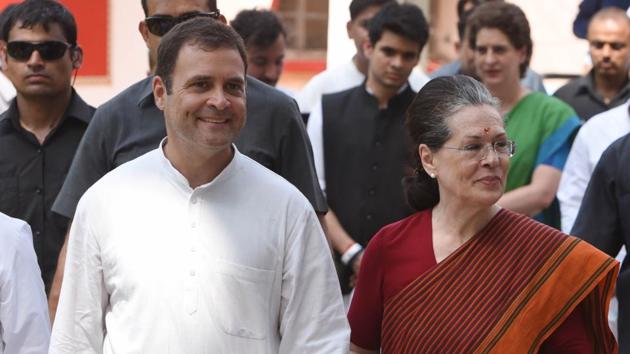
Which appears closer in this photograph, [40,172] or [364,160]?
[40,172]

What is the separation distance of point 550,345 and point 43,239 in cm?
242

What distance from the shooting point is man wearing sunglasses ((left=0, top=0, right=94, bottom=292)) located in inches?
255

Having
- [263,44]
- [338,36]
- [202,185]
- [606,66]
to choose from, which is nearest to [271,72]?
[263,44]

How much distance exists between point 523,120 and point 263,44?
167 centimetres

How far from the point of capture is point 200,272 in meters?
4.53

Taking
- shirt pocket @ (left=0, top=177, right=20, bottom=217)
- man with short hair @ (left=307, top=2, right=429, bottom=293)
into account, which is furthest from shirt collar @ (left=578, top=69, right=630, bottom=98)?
shirt pocket @ (left=0, top=177, right=20, bottom=217)

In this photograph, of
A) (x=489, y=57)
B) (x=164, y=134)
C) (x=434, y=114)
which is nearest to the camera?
(x=434, y=114)

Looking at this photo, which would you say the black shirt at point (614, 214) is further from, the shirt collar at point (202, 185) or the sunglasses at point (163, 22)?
the shirt collar at point (202, 185)

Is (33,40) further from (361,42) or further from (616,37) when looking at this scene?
(616,37)

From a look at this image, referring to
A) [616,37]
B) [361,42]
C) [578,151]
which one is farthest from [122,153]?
[616,37]

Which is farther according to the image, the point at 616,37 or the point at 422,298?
the point at 616,37

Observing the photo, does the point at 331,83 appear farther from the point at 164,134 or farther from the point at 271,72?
the point at 164,134

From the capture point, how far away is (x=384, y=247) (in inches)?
197

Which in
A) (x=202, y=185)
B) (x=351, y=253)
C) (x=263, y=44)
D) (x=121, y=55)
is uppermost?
(x=202, y=185)
